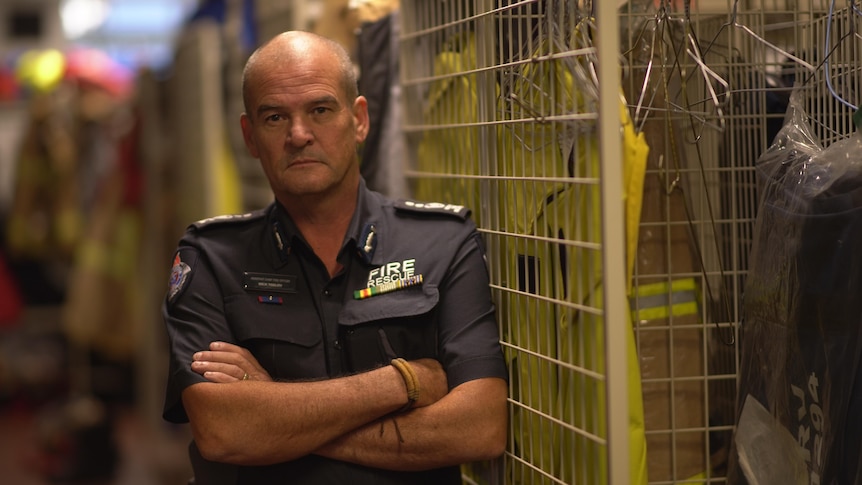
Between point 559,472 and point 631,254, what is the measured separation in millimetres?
486

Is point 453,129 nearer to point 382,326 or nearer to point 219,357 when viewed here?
point 382,326

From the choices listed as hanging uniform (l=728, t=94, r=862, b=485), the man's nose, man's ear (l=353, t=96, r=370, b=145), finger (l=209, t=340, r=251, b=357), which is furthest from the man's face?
hanging uniform (l=728, t=94, r=862, b=485)

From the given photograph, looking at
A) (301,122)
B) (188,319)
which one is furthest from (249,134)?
(188,319)

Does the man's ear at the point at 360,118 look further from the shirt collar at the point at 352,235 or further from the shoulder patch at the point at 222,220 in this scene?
the shoulder patch at the point at 222,220

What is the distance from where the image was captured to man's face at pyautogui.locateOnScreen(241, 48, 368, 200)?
6.93 ft

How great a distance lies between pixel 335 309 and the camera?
211cm

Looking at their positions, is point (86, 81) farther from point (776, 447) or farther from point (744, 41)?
point (776, 447)

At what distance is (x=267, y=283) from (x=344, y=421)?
37 centimetres

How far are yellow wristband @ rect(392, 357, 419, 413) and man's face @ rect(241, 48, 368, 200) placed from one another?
430 mm

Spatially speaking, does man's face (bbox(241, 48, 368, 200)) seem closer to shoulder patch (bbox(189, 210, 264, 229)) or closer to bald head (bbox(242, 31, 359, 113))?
bald head (bbox(242, 31, 359, 113))

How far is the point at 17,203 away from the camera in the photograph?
6375mm

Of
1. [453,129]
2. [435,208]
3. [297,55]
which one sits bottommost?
[435,208]

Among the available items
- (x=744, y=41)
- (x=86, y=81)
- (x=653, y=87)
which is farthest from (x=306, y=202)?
(x=86, y=81)

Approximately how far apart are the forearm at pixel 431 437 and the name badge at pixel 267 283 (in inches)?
13.9
